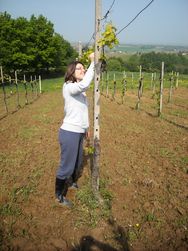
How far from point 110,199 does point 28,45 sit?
37985 millimetres

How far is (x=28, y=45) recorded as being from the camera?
38.2 meters

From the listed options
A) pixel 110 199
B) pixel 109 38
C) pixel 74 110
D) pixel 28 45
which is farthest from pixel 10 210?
pixel 28 45

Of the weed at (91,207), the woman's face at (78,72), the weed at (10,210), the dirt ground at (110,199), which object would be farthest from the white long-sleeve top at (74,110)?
the weed at (10,210)

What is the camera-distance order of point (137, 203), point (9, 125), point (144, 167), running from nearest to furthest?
point (137, 203), point (144, 167), point (9, 125)

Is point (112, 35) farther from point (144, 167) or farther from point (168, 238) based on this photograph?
point (144, 167)

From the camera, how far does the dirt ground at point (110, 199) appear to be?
11.4 feet

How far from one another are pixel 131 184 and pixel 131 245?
1.60 meters

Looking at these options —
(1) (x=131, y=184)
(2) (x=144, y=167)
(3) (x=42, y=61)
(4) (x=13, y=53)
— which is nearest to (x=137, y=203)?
(1) (x=131, y=184)

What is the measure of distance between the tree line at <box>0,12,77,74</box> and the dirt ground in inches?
1164

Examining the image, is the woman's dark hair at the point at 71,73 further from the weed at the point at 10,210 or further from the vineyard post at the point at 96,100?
the weed at the point at 10,210

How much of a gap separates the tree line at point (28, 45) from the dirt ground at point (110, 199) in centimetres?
2957

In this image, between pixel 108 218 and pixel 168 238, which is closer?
pixel 168 238

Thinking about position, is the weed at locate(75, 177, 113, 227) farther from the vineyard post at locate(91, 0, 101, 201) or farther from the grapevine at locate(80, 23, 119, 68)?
the grapevine at locate(80, 23, 119, 68)

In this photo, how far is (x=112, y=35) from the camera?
3.26 m
